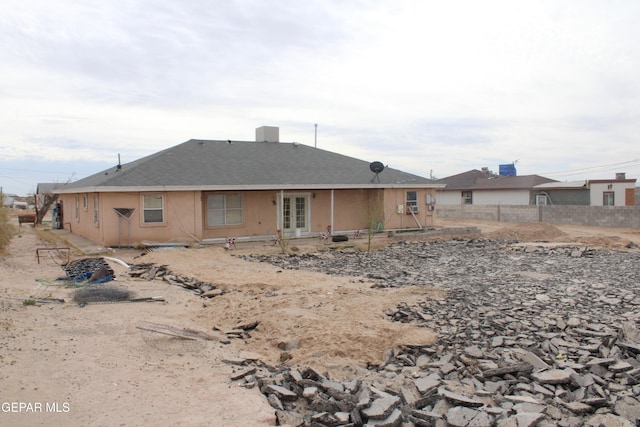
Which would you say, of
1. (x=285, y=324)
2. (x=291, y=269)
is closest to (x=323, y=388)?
(x=285, y=324)

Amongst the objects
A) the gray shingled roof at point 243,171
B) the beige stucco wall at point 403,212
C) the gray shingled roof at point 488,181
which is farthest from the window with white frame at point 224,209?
the gray shingled roof at point 488,181

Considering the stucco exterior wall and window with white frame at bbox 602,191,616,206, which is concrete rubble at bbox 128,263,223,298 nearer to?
the stucco exterior wall

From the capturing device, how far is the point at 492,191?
41312 millimetres

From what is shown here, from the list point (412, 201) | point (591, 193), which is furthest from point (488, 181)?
point (412, 201)

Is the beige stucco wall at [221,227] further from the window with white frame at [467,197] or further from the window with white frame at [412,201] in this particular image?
the window with white frame at [467,197]

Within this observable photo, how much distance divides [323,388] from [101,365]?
2.68m

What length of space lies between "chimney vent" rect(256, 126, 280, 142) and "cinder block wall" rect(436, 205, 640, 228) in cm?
1702

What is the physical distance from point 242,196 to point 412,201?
28.7 feet

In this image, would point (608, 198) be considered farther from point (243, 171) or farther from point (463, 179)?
point (243, 171)

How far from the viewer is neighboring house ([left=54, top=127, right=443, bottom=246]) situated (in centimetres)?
1902

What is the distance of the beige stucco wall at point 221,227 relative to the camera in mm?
18797

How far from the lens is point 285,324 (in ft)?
28.4

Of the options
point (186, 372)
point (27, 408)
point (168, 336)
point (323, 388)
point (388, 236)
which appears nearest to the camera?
point (27, 408)

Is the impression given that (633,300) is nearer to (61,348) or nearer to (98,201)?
(61,348)
